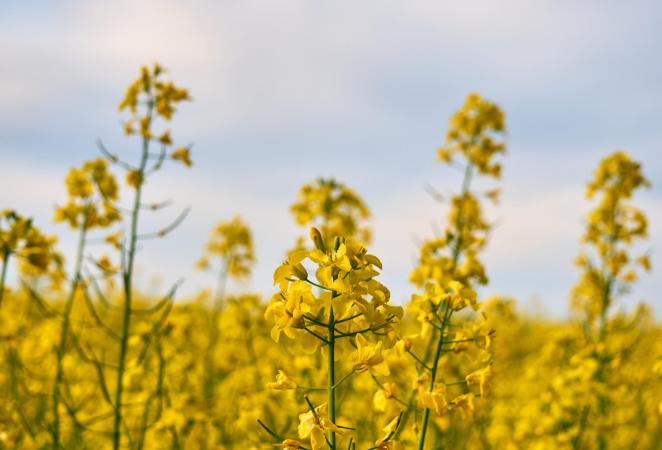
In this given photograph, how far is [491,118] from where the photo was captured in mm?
5500

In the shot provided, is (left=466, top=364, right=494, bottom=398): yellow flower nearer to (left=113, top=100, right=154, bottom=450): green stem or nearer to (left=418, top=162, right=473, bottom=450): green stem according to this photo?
(left=418, top=162, right=473, bottom=450): green stem

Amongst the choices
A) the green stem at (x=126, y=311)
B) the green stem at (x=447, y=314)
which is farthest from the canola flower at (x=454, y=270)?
the green stem at (x=126, y=311)

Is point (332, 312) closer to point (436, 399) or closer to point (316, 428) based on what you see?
point (316, 428)

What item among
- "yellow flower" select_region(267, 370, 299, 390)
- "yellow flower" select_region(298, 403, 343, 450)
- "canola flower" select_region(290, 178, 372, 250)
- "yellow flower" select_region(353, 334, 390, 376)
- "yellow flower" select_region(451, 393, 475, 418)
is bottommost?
"yellow flower" select_region(298, 403, 343, 450)

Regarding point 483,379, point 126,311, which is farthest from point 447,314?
point 126,311

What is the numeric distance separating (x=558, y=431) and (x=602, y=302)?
4.32ft

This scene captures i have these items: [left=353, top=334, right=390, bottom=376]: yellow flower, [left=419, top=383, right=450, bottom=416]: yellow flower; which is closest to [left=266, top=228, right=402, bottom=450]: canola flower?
[left=353, top=334, right=390, bottom=376]: yellow flower

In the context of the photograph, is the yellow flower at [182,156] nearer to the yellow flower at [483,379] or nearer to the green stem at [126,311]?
the green stem at [126,311]

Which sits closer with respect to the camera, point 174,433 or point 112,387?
point 174,433

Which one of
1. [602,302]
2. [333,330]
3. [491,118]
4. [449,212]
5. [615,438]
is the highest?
[491,118]

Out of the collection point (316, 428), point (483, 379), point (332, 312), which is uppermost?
point (332, 312)

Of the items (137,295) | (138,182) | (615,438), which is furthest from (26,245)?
(137,295)

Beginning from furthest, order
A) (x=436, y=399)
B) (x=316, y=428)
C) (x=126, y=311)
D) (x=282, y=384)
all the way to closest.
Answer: (x=126, y=311), (x=436, y=399), (x=282, y=384), (x=316, y=428)

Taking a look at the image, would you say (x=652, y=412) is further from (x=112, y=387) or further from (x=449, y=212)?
(x=112, y=387)
